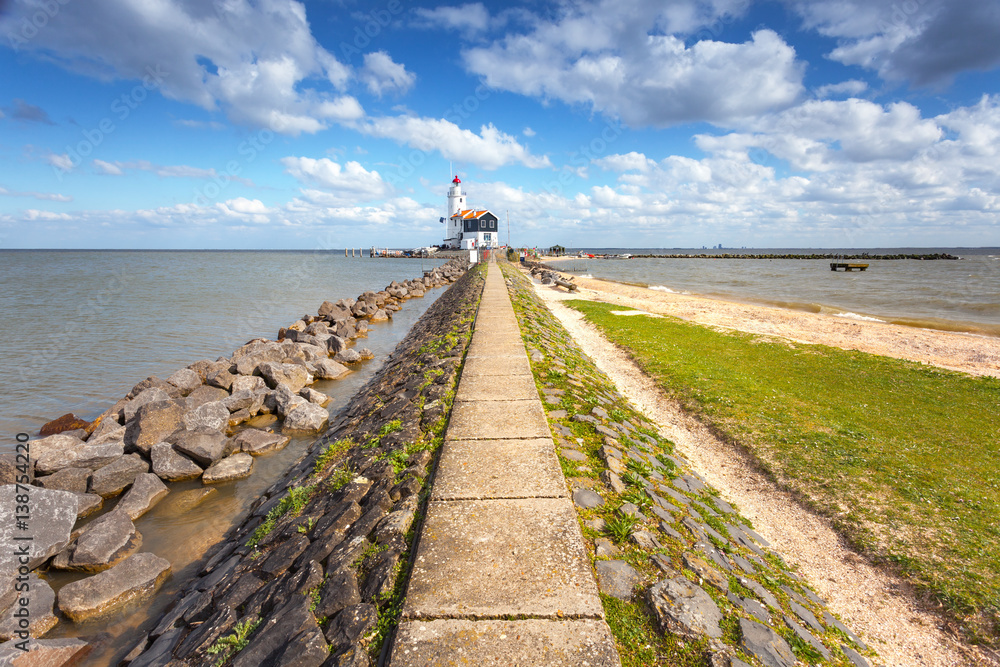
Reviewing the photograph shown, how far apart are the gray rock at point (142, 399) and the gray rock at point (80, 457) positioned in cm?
110

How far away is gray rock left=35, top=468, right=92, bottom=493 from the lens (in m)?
6.07

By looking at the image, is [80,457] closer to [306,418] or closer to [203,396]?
[203,396]

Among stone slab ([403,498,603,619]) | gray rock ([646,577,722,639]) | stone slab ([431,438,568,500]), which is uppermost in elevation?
stone slab ([431,438,568,500])

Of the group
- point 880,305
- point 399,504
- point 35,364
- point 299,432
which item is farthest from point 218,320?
point 880,305

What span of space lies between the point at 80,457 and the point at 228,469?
214 centimetres

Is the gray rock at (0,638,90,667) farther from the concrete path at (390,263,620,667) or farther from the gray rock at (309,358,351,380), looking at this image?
the gray rock at (309,358,351,380)

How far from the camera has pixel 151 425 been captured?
23.7 ft

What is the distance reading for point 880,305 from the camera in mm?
25109

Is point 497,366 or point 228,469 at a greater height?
point 497,366

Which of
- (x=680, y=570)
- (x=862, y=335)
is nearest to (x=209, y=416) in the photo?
(x=680, y=570)

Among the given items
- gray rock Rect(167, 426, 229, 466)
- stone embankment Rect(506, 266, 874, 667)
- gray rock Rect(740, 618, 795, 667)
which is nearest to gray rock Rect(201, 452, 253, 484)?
gray rock Rect(167, 426, 229, 466)

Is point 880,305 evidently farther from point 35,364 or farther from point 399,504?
point 35,364

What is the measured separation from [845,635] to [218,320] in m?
24.2

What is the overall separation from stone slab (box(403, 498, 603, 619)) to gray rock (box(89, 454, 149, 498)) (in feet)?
19.6
